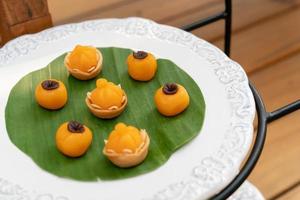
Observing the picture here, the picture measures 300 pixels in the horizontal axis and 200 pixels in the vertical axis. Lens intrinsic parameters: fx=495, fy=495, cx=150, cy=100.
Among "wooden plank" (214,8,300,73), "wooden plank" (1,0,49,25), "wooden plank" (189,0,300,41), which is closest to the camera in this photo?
"wooden plank" (1,0,49,25)

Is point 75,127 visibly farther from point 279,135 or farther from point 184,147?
point 279,135

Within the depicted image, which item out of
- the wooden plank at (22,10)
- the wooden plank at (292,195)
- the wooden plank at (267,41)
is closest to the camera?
the wooden plank at (22,10)

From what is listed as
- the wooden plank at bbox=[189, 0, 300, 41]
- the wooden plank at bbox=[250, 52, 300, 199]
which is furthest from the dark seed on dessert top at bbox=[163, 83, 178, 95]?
the wooden plank at bbox=[189, 0, 300, 41]

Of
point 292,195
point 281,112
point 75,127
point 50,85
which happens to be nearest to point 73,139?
point 75,127

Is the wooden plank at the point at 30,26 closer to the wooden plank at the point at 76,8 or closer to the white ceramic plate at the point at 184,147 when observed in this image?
the white ceramic plate at the point at 184,147

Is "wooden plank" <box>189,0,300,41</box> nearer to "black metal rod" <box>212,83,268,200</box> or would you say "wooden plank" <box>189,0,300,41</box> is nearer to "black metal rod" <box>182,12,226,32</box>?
"black metal rod" <box>182,12,226,32</box>

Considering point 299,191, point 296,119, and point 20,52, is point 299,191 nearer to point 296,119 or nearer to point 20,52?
point 296,119

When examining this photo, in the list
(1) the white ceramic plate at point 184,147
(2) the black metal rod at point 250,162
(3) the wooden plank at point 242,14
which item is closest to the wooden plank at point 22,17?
(1) the white ceramic plate at point 184,147
